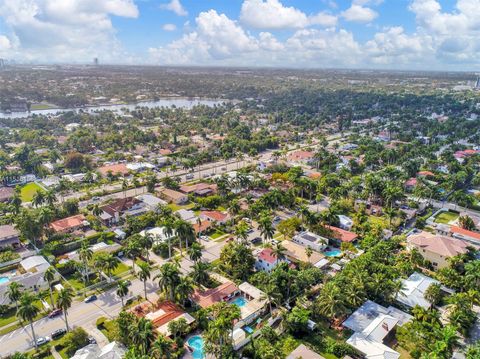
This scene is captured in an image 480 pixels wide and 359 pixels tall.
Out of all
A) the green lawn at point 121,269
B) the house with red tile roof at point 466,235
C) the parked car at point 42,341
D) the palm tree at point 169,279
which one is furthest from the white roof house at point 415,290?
the parked car at point 42,341

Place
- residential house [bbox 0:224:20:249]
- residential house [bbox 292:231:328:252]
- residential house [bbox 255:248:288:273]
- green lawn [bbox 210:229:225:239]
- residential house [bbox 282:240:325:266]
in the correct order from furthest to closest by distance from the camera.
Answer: green lawn [bbox 210:229:225:239]
residential house [bbox 292:231:328:252]
residential house [bbox 0:224:20:249]
residential house [bbox 282:240:325:266]
residential house [bbox 255:248:288:273]

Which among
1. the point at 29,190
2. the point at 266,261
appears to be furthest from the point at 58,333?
the point at 29,190

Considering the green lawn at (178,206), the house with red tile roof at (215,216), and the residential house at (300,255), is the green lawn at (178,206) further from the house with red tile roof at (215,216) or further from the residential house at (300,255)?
the residential house at (300,255)

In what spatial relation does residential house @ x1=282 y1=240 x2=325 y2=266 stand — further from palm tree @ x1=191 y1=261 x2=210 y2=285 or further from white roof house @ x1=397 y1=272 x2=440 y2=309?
palm tree @ x1=191 y1=261 x2=210 y2=285

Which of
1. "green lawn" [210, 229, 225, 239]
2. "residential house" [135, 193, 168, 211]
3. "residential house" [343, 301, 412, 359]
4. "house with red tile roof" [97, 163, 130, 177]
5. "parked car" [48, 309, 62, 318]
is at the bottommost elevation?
"parked car" [48, 309, 62, 318]

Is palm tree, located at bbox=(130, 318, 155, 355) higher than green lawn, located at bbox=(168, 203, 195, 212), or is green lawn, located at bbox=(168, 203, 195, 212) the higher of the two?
palm tree, located at bbox=(130, 318, 155, 355)

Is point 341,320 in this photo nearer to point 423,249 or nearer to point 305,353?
point 305,353

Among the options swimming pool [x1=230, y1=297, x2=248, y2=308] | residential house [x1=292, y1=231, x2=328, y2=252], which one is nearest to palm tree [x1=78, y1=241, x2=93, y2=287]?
swimming pool [x1=230, y1=297, x2=248, y2=308]
